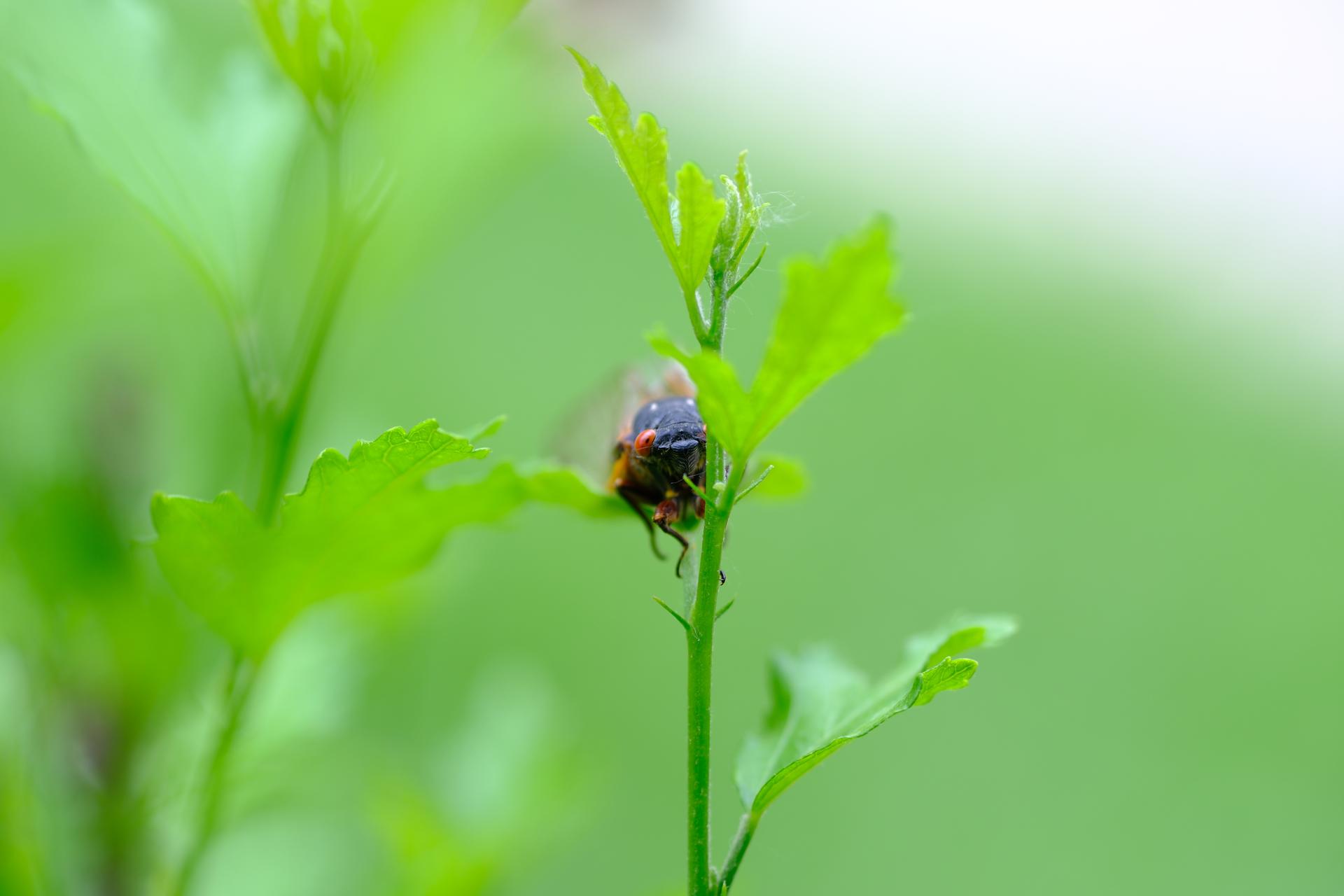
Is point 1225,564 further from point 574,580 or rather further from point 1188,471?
point 574,580

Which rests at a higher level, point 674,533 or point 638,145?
point 638,145

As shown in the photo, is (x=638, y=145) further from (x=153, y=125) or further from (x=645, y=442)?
(x=153, y=125)

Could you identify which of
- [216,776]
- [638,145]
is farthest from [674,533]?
[216,776]

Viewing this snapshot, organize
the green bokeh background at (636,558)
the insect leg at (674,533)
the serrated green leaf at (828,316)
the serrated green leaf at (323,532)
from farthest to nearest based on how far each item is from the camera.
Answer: the green bokeh background at (636,558) → the insect leg at (674,533) → the serrated green leaf at (323,532) → the serrated green leaf at (828,316)

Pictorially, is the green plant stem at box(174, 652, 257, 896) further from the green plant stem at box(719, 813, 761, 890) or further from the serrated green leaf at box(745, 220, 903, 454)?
the serrated green leaf at box(745, 220, 903, 454)

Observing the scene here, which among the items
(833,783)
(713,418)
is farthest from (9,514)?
(833,783)

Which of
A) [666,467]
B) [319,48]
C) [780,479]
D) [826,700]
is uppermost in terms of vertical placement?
[319,48]

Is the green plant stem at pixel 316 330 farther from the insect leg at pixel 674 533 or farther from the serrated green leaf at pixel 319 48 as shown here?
the insect leg at pixel 674 533

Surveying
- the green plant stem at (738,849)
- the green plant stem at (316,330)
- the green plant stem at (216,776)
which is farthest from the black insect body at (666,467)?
the green plant stem at (216,776)
